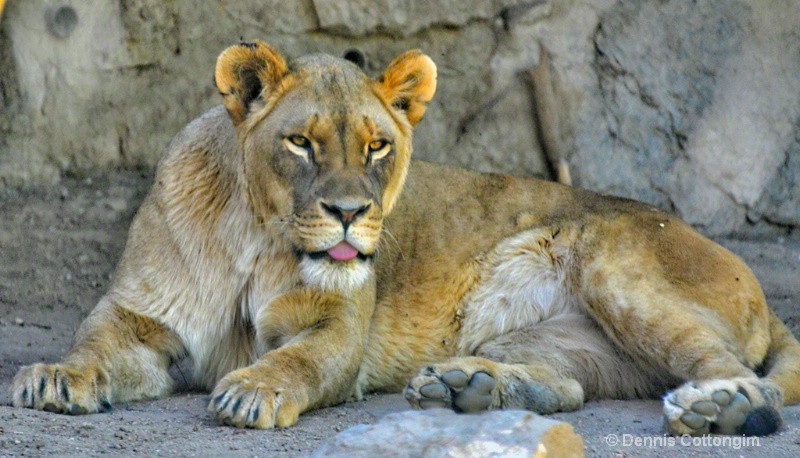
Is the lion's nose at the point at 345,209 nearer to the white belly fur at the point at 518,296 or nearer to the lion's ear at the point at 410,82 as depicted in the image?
the lion's ear at the point at 410,82

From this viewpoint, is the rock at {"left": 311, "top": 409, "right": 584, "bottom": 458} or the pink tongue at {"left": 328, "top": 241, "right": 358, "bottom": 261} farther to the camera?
the pink tongue at {"left": 328, "top": 241, "right": 358, "bottom": 261}

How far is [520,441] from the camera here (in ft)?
9.62

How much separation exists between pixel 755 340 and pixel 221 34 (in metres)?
3.05

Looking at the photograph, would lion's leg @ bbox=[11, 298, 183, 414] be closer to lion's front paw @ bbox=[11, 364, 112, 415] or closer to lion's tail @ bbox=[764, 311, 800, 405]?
lion's front paw @ bbox=[11, 364, 112, 415]

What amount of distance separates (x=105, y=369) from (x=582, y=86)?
3188mm

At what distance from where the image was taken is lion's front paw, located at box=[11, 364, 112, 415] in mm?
4051

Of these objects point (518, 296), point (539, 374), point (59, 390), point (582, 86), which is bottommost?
point (539, 374)

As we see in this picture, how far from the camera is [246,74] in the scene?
14.9 feet

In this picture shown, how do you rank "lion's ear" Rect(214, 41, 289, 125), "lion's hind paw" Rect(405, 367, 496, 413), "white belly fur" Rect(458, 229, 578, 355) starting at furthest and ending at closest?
"white belly fur" Rect(458, 229, 578, 355)
"lion's ear" Rect(214, 41, 289, 125)
"lion's hind paw" Rect(405, 367, 496, 413)

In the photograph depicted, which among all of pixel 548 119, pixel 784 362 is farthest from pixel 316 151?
pixel 548 119

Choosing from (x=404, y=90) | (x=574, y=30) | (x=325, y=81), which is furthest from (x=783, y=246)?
(x=325, y=81)

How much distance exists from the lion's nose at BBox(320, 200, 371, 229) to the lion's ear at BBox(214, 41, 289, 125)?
595 millimetres

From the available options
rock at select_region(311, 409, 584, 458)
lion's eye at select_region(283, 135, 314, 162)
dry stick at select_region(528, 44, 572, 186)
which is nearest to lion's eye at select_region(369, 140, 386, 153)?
lion's eye at select_region(283, 135, 314, 162)

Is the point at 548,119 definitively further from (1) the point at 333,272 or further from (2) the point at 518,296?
(1) the point at 333,272
